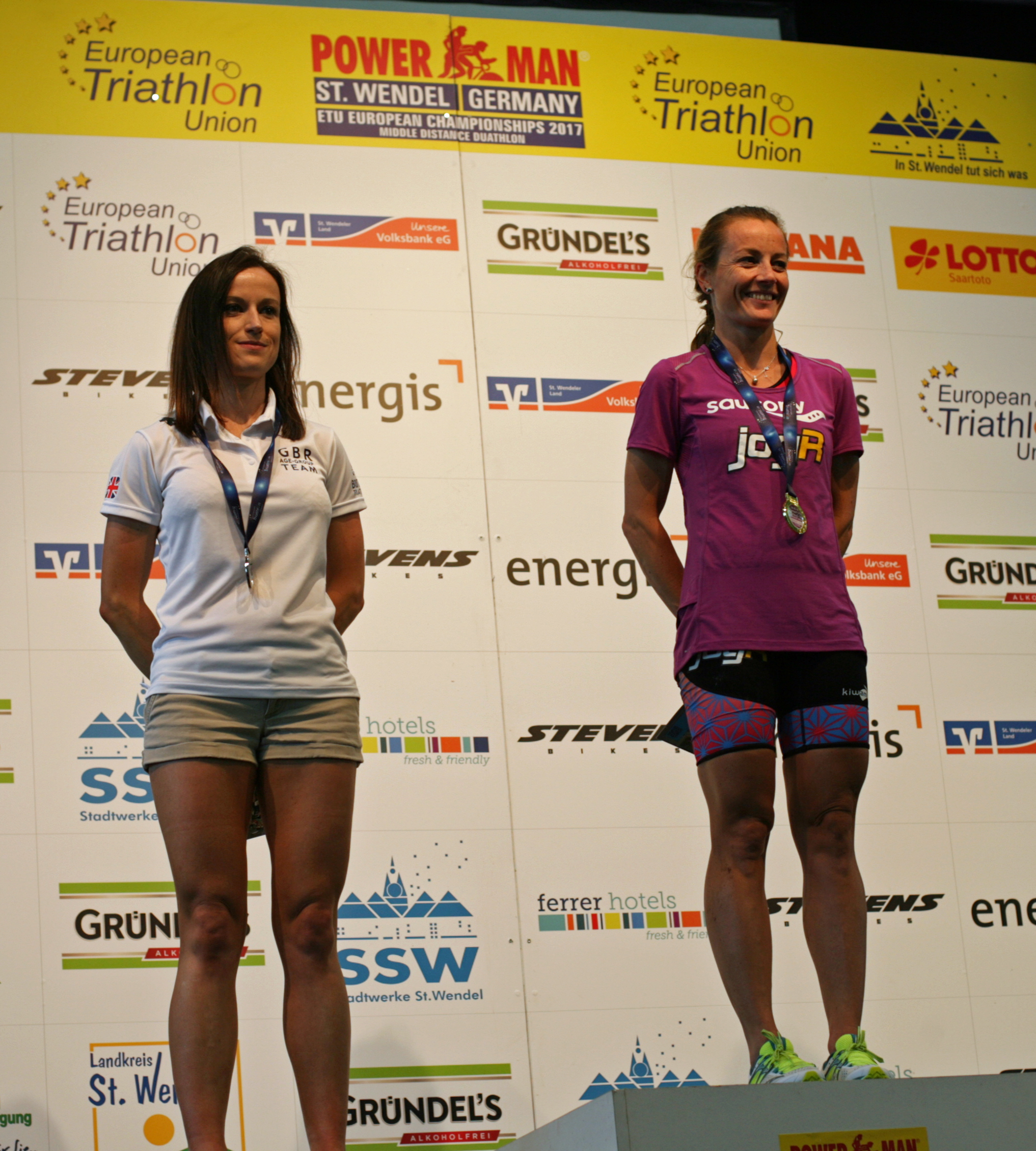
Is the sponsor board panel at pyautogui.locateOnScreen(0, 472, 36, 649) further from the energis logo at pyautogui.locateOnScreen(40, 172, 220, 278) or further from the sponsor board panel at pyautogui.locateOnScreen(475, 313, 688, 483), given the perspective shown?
the sponsor board panel at pyautogui.locateOnScreen(475, 313, 688, 483)

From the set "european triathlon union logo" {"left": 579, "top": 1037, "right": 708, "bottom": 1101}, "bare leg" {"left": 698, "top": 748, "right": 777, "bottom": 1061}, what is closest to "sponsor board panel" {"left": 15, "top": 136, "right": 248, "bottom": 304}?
"european triathlon union logo" {"left": 579, "top": 1037, "right": 708, "bottom": 1101}

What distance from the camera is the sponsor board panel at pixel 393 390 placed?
13.4ft

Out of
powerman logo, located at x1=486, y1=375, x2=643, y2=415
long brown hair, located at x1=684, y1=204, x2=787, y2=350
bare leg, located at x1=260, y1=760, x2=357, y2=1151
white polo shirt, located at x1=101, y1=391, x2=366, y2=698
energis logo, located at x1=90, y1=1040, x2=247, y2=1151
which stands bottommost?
energis logo, located at x1=90, y1=1040, x2=247, y2=1151

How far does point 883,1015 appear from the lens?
12.8ft

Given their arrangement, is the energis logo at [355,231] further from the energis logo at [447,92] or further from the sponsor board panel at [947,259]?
the sponsor board panel at [947,259]

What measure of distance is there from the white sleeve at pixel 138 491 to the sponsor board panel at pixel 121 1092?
169 cm

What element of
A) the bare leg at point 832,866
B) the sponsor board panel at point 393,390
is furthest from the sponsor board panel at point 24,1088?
the bare leg at point 832,866

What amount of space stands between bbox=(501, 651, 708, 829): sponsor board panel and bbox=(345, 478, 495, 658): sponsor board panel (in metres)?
0.17

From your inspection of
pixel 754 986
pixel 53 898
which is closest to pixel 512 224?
pixel 53 898

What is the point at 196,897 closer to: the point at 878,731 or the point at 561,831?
the point at 561,831

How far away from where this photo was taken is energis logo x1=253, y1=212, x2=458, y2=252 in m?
4.18

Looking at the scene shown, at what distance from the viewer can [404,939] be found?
12.1ft

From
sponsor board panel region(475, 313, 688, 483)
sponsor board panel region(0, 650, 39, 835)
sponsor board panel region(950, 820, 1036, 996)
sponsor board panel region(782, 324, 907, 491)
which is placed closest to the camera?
sponsor board panel region(0, 650, 39, 835)

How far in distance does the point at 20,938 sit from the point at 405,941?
934 mm
